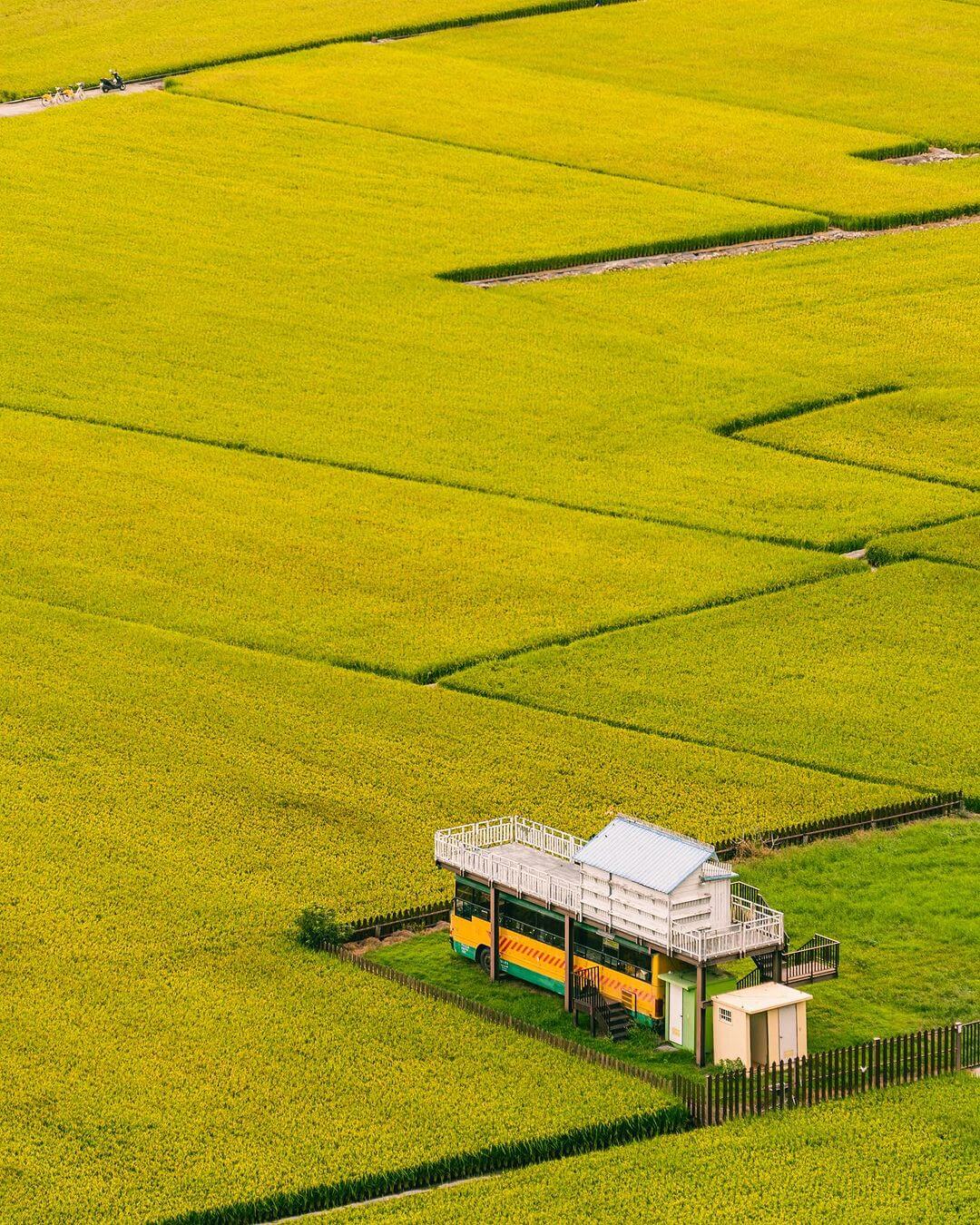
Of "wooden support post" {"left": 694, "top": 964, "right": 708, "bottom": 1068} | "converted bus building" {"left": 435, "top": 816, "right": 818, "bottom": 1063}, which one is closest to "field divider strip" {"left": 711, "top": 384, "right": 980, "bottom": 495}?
"converted bus building" {"left": 435, "top": 816, "right": 818, "bottom": 1063}

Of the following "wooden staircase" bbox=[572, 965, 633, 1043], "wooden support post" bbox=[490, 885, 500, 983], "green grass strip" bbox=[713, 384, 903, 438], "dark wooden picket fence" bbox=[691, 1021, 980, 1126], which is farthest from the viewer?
"green grass strip" bbox=[713, 384, 903, 438]

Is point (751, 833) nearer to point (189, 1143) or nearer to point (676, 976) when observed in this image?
point (676, 976)

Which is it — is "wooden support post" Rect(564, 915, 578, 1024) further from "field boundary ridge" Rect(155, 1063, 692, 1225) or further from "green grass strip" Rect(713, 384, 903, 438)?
"green grass strip" Rect(713, 384, 903, 438)

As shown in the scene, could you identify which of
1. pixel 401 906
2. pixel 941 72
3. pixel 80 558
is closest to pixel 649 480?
pixel 80 558

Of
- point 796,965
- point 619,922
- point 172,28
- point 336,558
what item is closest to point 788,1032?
point 796,965

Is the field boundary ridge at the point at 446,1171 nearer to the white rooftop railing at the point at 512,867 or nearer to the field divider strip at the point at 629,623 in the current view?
the white rooftop railing at the point at 512,867
